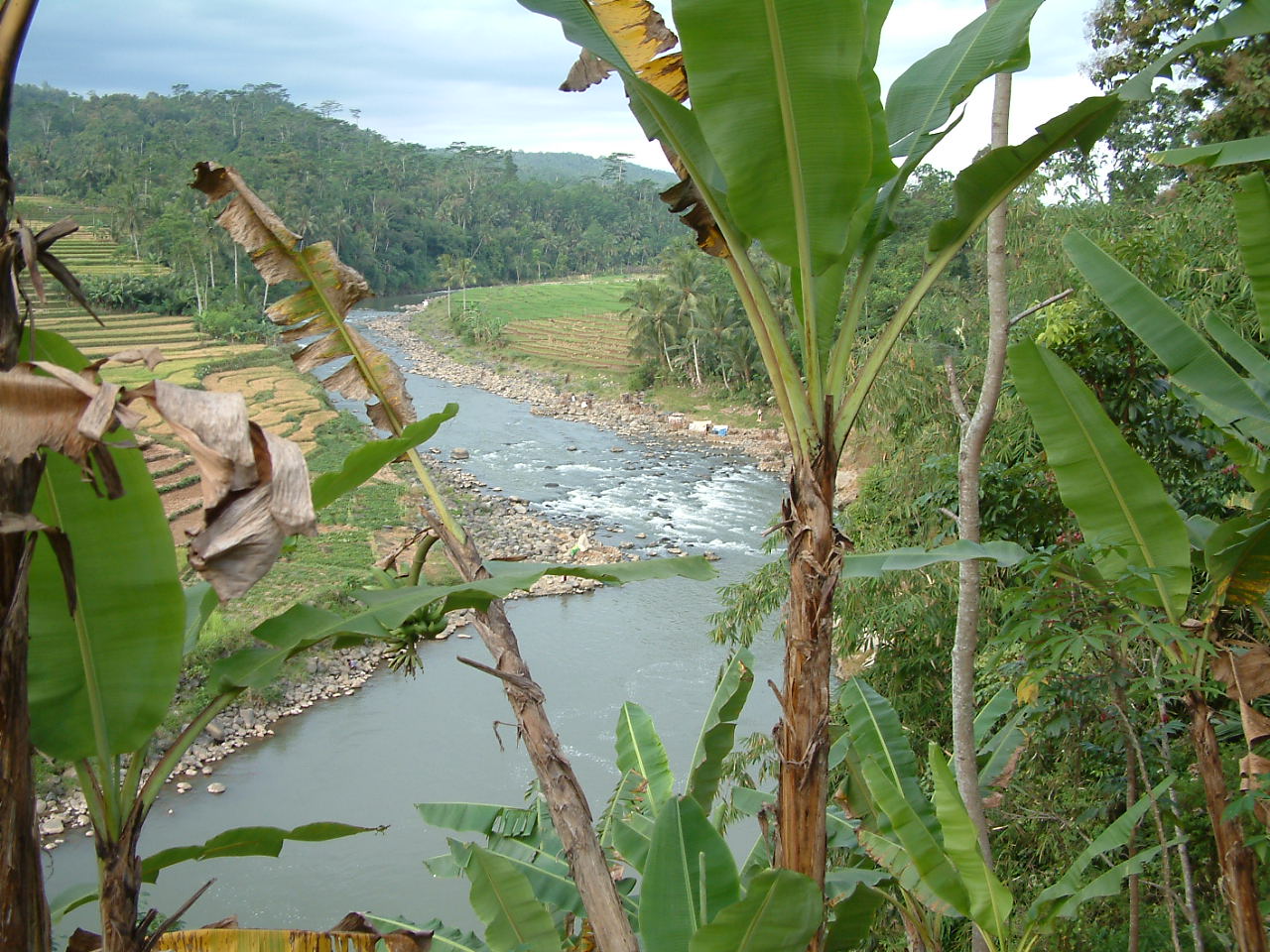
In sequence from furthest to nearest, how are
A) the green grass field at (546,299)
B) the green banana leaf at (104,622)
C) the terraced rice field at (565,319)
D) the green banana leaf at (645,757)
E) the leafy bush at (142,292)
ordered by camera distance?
1. the green grass field at (546,299)
2. the terraced rice field at (565,319)
3. the leafy bush at (142,292)
4. the green banana leaf at (645,757)
5. the green banana leaf at (104,622)

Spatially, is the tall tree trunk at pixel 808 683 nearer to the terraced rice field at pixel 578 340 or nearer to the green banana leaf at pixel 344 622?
the green banana leaf at pixel 344 622

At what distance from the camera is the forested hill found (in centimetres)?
2359

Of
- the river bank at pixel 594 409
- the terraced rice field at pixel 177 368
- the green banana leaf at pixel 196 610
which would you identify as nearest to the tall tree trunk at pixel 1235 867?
the green banana leaf at pixel 196 610

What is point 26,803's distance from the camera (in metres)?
0.95

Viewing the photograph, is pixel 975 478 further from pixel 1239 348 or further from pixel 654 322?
pixel 654 322

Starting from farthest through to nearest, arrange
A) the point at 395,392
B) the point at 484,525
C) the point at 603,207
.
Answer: the point at 603,207, the point at 484,525, the point at 395,392

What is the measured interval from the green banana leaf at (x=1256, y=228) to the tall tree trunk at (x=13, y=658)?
→ 6.45 feet

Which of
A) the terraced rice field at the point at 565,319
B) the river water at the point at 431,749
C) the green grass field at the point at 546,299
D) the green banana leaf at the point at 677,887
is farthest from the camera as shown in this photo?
the green grass field at the point at 546,299

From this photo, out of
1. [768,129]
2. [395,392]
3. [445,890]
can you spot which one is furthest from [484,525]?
[768,129]

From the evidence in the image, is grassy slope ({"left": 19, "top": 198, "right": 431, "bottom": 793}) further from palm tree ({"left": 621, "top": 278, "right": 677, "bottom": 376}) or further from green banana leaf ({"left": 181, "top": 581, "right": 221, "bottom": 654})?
palm tree ({"left": 621, "top": 278, "right": 677, "bottom": 376})

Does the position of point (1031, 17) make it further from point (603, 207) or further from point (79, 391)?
point (603, 207)

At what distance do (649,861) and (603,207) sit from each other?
45875 millimetres

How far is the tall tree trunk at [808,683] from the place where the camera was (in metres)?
1.38

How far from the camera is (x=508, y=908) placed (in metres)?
1.71
